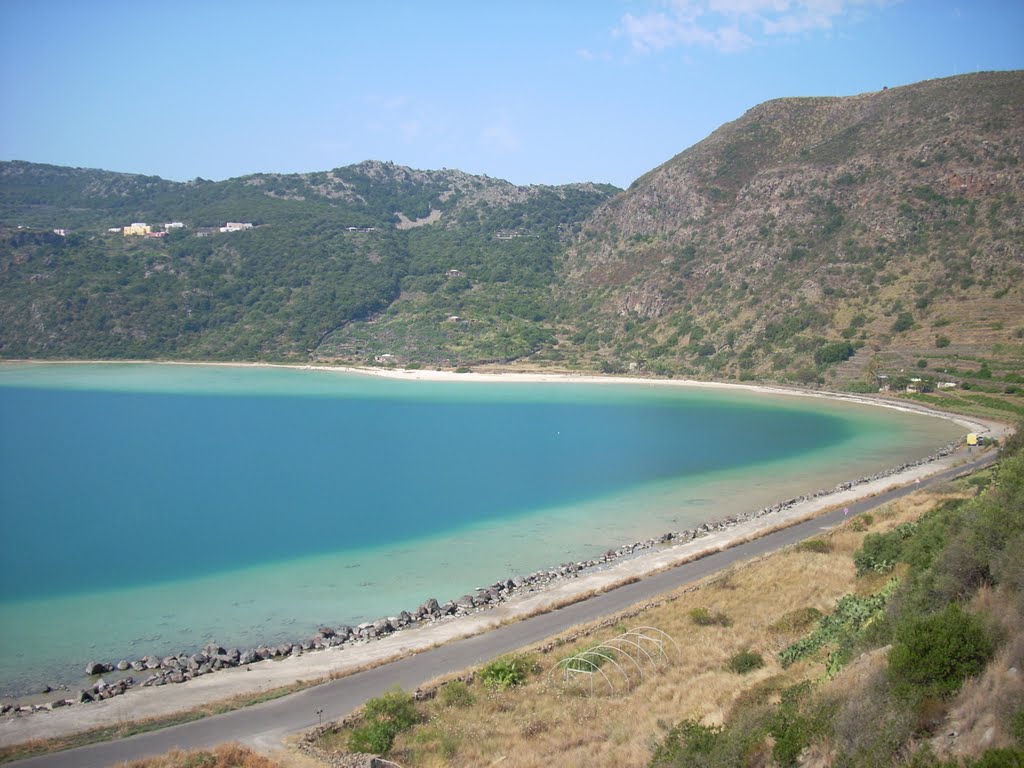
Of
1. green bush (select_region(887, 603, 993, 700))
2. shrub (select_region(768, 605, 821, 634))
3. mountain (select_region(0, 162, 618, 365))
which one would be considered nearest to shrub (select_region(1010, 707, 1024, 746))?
green bush (select_region(887, 603, 993, 700))

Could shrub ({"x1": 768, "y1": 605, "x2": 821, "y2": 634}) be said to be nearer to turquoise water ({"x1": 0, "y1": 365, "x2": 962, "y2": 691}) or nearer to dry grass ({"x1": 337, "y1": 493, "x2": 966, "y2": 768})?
dry grass ({"x1": 337, "y1": 493, "x2": 966, "y2": 768})

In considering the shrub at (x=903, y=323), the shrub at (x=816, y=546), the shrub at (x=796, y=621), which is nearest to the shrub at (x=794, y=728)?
the shrub at (x=796, y=621)

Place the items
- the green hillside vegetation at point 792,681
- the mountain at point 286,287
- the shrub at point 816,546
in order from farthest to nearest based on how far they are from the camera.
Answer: the mountain at point 286,287
the shrub at point 816,546
the green hillside vegetation at point 792,681

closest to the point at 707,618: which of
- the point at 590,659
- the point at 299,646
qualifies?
the point at 590,659

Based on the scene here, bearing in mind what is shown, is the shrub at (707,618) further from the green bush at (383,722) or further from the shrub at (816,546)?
the green bush at (383,722)

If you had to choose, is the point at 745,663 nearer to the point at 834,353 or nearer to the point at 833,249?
the point at 834,353

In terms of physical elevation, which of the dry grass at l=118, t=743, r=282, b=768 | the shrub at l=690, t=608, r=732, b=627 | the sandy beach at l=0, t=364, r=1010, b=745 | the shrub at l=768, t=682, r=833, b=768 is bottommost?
the sandy beach at l=0, t=364, r=1010, b=745
